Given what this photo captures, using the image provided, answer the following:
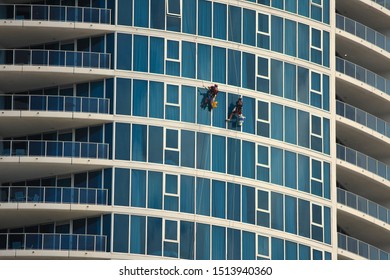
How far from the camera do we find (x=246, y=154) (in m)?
149

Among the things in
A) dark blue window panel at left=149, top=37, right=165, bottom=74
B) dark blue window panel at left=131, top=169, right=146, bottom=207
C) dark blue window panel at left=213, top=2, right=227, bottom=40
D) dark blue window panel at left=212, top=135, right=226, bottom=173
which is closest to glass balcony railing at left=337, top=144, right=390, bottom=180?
dark blue window panel at left=212, top=135, right=226, bottom=173

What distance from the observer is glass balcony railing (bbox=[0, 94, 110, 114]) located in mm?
147375

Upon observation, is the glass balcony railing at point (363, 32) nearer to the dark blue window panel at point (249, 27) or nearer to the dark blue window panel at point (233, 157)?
the dark blue window panel at point (249, 27)

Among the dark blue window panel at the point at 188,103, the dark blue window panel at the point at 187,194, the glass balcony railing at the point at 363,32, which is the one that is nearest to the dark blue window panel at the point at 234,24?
the dark blue window panel at the point at 188,103

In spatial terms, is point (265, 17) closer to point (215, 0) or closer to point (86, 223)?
point (215, 0)

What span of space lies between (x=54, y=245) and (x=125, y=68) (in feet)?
35.0

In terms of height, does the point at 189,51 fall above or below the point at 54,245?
above

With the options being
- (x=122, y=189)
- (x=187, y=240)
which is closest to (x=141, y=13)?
(x=122, y=189)

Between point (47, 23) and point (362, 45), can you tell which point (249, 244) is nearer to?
point (47, 23)

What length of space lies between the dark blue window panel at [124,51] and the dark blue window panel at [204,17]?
4075mm

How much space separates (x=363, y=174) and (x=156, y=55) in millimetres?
16238

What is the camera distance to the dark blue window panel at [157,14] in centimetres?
14850

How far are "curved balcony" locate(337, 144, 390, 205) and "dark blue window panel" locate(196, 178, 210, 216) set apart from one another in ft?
34.5

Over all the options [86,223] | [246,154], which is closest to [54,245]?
[86,223]
